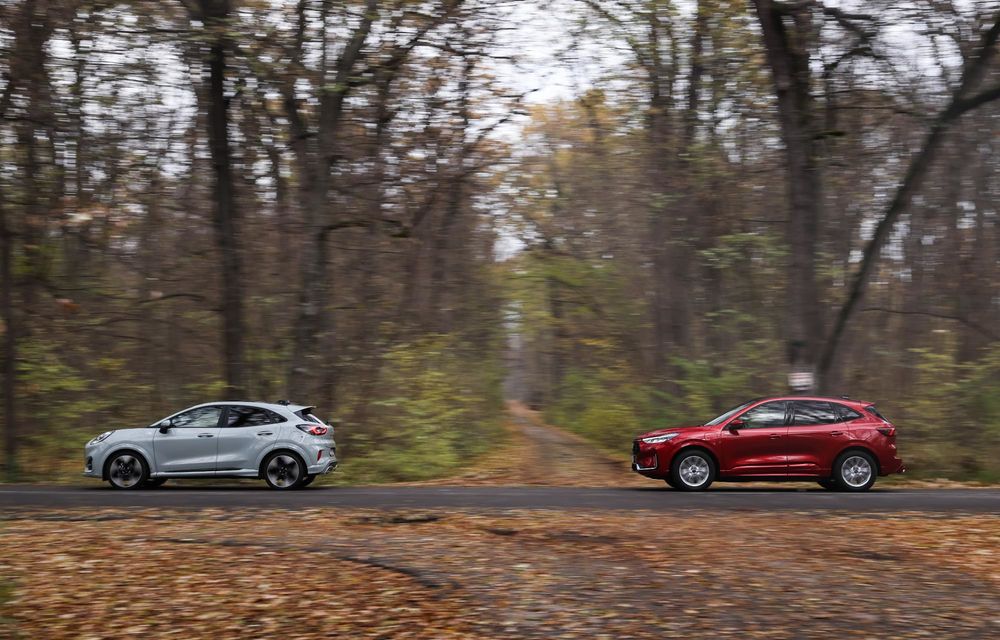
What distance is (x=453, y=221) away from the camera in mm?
29500

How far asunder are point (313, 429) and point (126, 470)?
11.0 feet

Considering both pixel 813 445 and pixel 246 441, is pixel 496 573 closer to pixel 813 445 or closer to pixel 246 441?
pixel 246 441

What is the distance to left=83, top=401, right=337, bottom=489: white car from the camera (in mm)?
16781

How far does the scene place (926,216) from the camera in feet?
84.5

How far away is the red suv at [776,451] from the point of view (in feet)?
54.5

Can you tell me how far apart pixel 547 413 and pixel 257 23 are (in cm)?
3166

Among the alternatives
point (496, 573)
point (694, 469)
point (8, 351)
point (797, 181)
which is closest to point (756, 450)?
point (694, 469)

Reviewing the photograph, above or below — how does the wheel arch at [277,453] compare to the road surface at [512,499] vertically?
above

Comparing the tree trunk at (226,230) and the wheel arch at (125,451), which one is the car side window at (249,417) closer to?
the wheel arch at (125,451)

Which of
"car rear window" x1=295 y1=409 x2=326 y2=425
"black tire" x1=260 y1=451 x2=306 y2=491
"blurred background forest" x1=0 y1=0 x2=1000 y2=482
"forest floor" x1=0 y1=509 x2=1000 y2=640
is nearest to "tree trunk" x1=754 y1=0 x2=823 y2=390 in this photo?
"blurred background forest" x1=0 y1=0 x2=1000 y2=482

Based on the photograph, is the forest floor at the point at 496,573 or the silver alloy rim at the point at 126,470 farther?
the silver alloy rim at the point at 126,470

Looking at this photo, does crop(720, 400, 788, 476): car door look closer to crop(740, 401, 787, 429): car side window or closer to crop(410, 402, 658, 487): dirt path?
crop(740, 401, 787, 429): car side window

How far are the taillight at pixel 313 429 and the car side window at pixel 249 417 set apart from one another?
419 millimetres

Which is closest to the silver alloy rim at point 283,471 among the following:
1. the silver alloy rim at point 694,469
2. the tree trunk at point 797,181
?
the silver alloy rim at point 694,469
